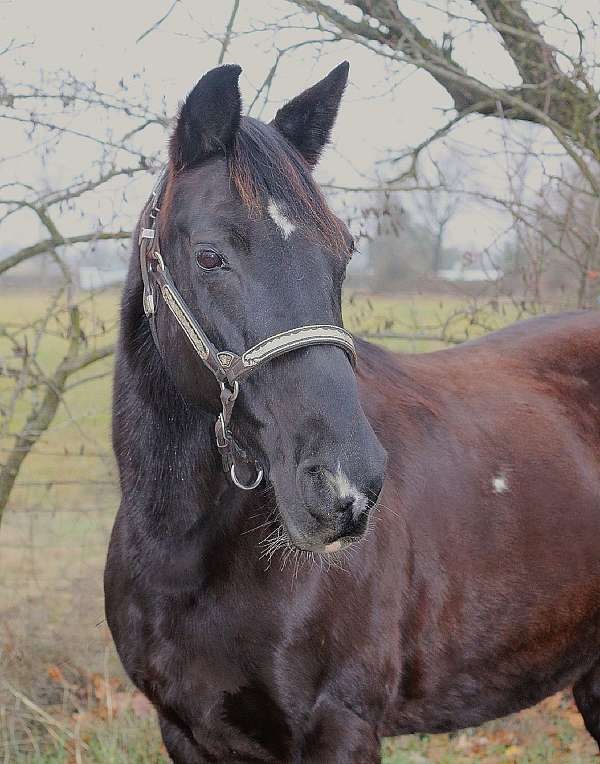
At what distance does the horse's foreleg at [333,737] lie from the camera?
2.49m

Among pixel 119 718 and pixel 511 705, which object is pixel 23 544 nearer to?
pixel 119 718

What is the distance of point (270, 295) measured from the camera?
2082mm

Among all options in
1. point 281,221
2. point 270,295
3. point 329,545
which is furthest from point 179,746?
point 281,221

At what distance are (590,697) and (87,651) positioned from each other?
301cm

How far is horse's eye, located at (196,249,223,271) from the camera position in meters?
2.16

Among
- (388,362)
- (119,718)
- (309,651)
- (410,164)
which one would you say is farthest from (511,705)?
(410,164)

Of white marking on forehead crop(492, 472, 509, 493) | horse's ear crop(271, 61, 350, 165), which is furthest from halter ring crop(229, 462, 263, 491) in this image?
white marking on forehead crop(492, 472, 509, 493)

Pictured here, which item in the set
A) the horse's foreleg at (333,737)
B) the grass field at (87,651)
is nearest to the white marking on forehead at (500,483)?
the horse's foreleg at (333,737)

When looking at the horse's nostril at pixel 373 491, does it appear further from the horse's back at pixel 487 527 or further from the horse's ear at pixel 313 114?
the horse's ear at pixel 313 114

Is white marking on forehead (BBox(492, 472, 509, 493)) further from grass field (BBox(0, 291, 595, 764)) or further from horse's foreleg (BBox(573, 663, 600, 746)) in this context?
grass field (BBox(0, 291, 595, 764))

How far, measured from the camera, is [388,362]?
323 cm

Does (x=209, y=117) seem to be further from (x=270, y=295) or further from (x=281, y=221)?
(x=270, y=295)

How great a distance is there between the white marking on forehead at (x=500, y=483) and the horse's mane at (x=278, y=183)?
123cm

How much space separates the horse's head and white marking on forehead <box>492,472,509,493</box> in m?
1.17
